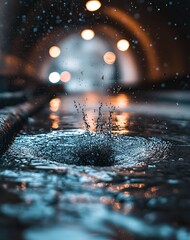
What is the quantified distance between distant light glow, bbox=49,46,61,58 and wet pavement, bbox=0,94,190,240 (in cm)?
2722

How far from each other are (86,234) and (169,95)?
47.7 feet

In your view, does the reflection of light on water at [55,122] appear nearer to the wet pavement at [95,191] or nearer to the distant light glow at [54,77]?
the wet pavement at [95,191]

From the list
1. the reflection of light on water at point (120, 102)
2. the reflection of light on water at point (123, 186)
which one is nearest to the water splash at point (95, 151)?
the reflection of light on water at point (123, 186)

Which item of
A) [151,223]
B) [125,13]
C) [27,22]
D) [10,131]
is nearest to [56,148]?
[10,131]

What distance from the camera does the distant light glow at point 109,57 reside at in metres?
26.1

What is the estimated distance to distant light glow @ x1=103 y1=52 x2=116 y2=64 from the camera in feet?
85.5

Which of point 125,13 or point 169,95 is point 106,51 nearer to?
point 125,13

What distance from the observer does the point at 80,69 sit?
34625 millimetres

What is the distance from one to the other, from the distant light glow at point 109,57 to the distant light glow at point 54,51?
12.9ft

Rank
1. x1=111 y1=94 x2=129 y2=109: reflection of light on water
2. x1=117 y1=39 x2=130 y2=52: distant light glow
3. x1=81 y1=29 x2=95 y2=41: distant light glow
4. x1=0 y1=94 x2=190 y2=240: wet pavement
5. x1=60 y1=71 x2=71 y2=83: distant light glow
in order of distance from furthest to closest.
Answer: x1=60 y1=71 x2=71 y2=83: distant light glow → x1=117 y1=39 x2=130 y2=52: distant light glow → x1=81 y1=29 x2=95 y2=41: distant light glow → x1=111 y1=94 x2=129 y2=109: reflection of light on water → x1=0 y1=94 x2=190 y2=240: wet pavement

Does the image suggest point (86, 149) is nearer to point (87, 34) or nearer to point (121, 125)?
point (121, 125)

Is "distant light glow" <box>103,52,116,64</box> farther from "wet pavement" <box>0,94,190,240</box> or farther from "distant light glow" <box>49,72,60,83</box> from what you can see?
"wet pavement" <box>0,94,190,240</box>

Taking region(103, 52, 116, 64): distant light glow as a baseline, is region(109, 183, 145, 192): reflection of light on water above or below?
below

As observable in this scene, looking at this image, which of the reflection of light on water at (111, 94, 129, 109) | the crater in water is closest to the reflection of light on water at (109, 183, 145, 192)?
the crater in water
